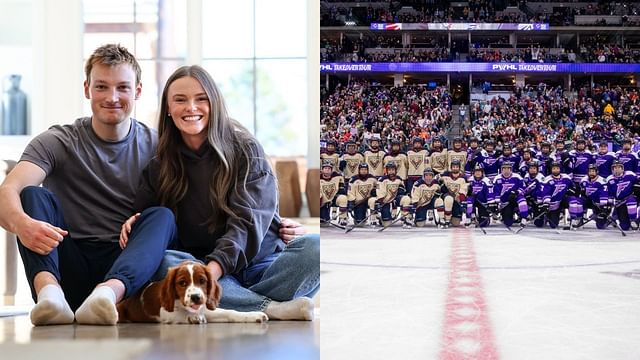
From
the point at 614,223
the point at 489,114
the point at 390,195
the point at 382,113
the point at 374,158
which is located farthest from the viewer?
the point at 489,114

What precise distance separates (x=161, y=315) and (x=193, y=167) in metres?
0.30

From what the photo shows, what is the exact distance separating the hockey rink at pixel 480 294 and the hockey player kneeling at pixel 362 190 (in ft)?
0.85

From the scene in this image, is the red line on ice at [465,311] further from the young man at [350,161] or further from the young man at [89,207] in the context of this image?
the young man at [89,207]

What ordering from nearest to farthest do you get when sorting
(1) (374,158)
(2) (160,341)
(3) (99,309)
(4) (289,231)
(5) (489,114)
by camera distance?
(2) (160,341) < (3) (99,309) < (4) (289,231) < (1) (374,158) < (5) (489,114)

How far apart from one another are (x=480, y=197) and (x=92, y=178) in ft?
15.0

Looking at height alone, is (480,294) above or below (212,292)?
below

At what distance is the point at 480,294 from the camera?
4.85 metres

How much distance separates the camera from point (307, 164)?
6.42ft

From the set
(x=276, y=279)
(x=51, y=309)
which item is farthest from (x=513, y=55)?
(x=51, y=309)

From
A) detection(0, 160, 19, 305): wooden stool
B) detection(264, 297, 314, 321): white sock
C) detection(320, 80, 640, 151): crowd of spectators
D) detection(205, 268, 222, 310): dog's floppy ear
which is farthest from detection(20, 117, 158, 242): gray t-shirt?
detection(320, 80, 640, 151): crowd of spectators

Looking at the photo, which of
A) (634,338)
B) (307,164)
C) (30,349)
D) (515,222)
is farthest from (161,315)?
(515,222)

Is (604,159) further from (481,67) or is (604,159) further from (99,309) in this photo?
(99,309)

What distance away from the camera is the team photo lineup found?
199 inches

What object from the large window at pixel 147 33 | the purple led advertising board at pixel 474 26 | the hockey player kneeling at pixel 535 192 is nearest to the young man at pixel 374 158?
the purple led advertising board at pixel 474 26
